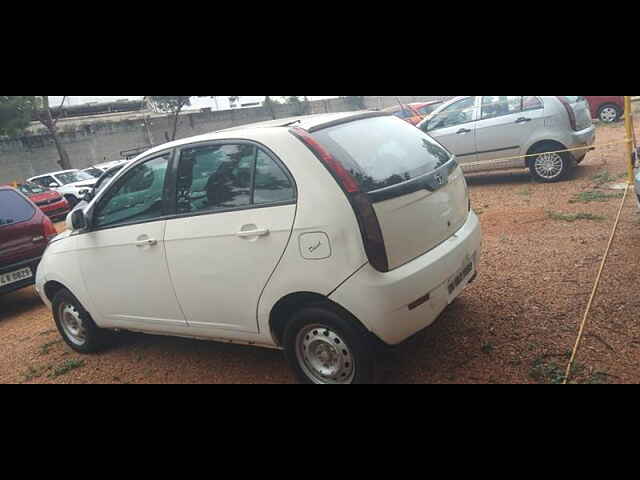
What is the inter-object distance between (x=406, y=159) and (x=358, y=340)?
46.7 inches

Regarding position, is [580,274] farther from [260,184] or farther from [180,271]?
[180,271]

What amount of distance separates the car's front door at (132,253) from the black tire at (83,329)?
1.20 ft

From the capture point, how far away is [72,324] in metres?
4.76

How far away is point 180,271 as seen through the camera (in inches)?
142

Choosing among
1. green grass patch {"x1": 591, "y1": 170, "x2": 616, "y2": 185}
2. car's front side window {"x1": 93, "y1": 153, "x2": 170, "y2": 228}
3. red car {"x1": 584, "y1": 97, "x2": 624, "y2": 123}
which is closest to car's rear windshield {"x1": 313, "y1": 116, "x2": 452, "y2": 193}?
car's front side window {"x1": 93, "y1": 153, "x2": 170, "y2": 228}

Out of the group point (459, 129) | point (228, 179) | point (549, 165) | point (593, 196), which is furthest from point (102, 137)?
point (228, 179)

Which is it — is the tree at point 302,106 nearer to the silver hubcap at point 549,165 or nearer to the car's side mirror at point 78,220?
the silver hubcap at point 549,165

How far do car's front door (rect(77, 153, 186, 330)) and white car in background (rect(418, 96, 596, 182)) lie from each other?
619cm

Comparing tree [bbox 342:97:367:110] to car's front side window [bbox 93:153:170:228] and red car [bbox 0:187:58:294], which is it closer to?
red car [bbox 0:187:58:294]

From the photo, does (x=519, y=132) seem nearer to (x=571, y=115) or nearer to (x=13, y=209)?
(x=571, y=115)

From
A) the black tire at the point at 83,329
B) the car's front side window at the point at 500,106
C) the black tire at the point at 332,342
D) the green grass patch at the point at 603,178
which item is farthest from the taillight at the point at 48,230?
the green grass patch at the point at 603,178

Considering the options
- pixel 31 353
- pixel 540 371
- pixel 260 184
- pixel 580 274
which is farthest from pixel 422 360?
pixel 31 353

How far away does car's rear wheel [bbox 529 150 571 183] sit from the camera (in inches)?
321
